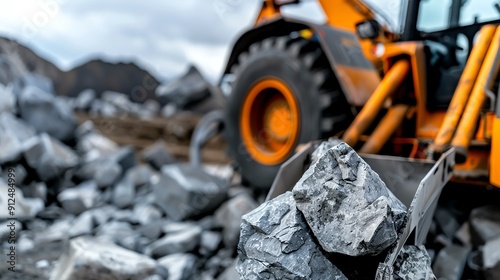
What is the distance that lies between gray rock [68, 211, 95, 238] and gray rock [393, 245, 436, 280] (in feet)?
6.37

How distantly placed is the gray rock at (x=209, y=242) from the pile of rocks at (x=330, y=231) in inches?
42.1

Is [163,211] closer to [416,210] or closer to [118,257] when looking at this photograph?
[118,257]

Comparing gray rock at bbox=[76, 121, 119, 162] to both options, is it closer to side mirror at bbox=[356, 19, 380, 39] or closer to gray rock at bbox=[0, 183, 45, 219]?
gray rock at bbox=[0, 183, 45, 219]

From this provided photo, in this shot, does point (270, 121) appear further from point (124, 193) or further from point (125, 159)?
point (125, 159)

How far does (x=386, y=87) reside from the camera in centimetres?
222

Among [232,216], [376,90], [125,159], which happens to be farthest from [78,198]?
[376,90]

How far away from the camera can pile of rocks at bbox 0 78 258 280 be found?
1.87m

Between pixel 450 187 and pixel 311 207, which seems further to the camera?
pixel 450 187

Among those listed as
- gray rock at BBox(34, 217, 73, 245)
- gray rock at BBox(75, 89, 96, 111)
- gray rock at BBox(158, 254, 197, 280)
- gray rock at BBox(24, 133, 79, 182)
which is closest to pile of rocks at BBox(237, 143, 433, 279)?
gray rock at BBox(158, 254, 197, 280)

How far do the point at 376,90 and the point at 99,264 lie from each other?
64.9 inches

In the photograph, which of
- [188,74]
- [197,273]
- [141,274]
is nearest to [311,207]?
[141,274]

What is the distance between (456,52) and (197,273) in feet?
6.72

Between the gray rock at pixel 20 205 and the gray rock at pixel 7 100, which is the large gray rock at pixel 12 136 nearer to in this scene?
the gray rock at pixel 7 100

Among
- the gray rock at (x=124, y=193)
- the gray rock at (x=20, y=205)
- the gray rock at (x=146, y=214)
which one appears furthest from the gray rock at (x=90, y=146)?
the gray rock at (x=146, y=214)
